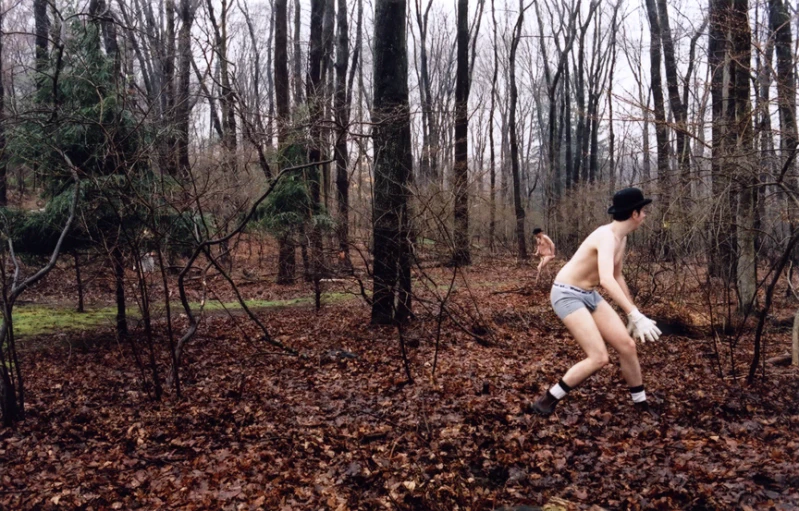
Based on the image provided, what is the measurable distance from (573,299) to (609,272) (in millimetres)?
402

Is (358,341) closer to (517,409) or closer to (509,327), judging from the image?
(509,327)

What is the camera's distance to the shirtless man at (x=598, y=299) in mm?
4441

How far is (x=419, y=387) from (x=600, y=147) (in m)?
50.7

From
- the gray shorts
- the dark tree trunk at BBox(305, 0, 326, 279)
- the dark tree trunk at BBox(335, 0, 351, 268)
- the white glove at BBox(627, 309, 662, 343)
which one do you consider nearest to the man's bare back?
the dark tree trunk at BBox(335, 0, 351, 268)

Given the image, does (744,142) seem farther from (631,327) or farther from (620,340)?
(620,340)

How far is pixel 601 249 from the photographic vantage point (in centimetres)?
445

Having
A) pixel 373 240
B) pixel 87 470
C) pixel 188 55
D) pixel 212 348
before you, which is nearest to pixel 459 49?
pixel 188 55

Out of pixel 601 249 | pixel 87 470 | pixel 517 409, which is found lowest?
pixel 87 470

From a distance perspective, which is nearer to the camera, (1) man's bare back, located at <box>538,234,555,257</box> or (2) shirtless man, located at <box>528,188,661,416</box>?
(2) shirtless man, located at <box>528,188,661,416</box>

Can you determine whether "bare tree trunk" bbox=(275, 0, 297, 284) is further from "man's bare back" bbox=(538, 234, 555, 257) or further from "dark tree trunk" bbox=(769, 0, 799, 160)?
"dark tree trunk" bbox=(769, 0, 799, 160)

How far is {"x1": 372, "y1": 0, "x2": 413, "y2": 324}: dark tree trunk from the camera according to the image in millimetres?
8539

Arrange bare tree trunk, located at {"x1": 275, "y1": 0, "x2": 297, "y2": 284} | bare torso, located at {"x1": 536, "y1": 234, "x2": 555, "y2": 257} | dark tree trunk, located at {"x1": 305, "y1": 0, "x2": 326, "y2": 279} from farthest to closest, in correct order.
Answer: bare torso, located at {"x1": 536, "y1": 234, "x2": 555, "y2": 257}, bare tree trunk, located at {"x1": 275, "y1": 0, "x2": 297, "y2": 284}, dark tree trunk, located at {"x1": 305, "y1": 0, "x2": 326, "y2": 279}

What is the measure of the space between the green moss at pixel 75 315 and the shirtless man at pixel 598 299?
661 centimetres

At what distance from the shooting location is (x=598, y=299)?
15.3 feet
